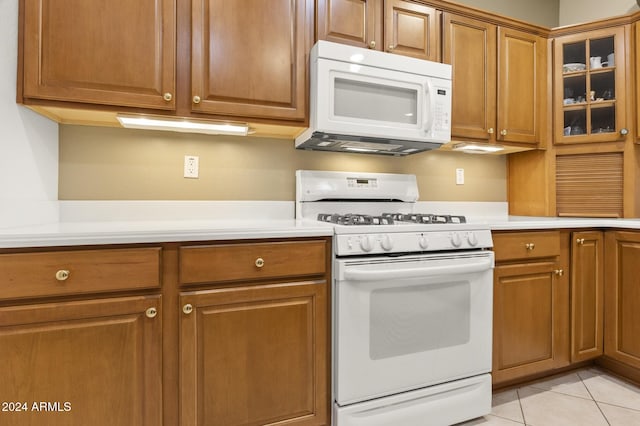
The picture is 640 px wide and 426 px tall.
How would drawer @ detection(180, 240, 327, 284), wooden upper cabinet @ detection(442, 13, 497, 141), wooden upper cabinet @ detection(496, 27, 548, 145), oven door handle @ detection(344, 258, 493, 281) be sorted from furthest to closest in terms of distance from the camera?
wooden upper cabinet @ detection(496, 27, 548, 145) < wooden upper cabinet @ detection(442, 13, 497, 141) < oven door handle @ detection(344, 258, 493, 281) < drawer @ detection(180, 240, 327, 284)

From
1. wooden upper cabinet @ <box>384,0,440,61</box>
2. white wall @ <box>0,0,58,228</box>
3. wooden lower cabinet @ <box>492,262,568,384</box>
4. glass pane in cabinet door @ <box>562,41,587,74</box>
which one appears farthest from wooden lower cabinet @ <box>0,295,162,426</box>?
glass pane in cabinet door @ <box>562,41,587,74</box>

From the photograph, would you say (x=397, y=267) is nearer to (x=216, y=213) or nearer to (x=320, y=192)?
(x=320, y=192)

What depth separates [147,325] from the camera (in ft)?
3.78

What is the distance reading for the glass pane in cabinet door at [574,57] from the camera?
2230 mm

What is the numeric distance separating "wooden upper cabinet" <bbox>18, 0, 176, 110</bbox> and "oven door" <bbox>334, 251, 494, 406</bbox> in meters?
1.09

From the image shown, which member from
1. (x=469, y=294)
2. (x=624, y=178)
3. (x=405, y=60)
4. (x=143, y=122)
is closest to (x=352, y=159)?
(x=405, y=60)

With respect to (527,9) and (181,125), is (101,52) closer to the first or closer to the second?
(181,125)

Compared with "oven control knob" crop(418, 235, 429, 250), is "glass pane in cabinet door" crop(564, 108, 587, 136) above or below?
above

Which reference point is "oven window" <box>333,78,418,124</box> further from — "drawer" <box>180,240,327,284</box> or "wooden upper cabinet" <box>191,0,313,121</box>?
"drawer" <box>180,240,327,284</box>

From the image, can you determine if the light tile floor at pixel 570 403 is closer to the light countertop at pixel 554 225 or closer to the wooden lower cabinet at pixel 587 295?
the wooden lower cabinet at pixel 587 295

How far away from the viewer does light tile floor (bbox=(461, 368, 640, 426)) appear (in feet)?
5.15

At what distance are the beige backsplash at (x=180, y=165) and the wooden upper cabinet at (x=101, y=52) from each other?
0.33 meters

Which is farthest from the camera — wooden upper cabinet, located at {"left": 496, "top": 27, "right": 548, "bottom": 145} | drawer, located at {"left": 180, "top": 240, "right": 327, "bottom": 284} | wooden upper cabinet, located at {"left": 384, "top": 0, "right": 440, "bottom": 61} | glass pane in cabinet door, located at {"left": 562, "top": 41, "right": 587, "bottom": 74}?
glass pane in cabinet door, located at {"left": 562, "top": 41, "right": 587, "bottom": 74}

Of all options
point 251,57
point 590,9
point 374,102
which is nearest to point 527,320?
point 374,102
